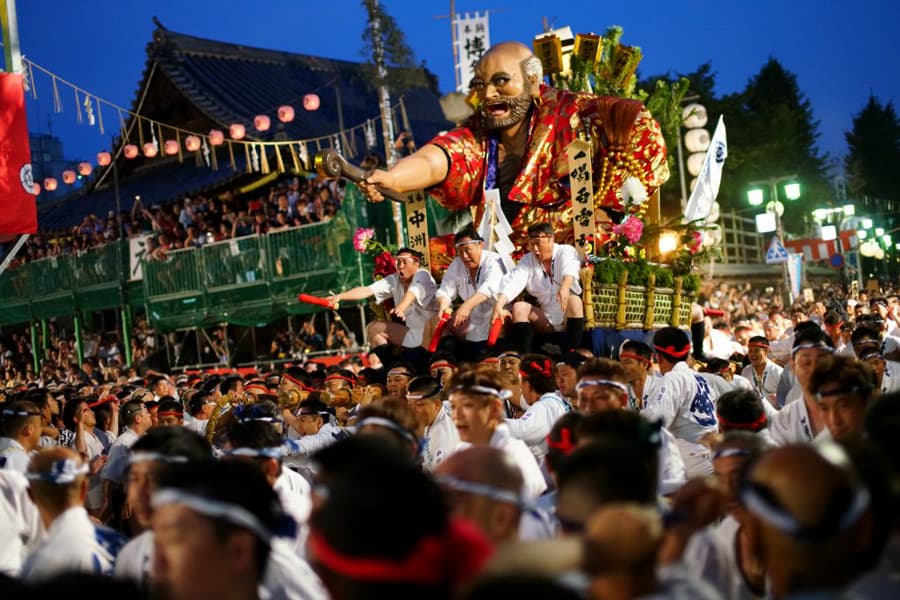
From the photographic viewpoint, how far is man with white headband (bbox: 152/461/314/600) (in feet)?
8.55

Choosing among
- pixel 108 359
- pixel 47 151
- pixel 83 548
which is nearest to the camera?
pixel 83 548

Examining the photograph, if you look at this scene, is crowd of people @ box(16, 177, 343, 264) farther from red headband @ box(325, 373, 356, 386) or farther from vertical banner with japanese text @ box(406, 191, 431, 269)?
red headband @ box(325, 373, 356, 386)

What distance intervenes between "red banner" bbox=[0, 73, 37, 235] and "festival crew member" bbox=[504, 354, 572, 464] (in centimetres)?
460

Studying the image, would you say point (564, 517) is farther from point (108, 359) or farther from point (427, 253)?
point (108, 359)

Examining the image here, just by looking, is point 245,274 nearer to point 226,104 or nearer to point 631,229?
point 226,104

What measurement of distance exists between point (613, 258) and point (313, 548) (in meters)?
7.61

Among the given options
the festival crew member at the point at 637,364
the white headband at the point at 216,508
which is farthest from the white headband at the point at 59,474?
the festival crew member at the point at 637,364

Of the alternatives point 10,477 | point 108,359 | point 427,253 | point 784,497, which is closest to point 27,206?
point 427,253

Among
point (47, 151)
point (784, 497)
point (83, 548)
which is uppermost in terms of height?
point (47, 151)

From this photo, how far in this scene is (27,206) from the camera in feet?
28.7

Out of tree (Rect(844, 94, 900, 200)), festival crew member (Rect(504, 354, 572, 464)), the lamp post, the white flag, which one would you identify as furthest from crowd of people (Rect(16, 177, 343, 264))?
tree (Rect(844, 94, 900, 200))

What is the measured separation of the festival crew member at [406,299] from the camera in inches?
377

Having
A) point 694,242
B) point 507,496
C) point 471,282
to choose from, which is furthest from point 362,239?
point 507,496

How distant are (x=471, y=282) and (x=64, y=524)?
583cm
